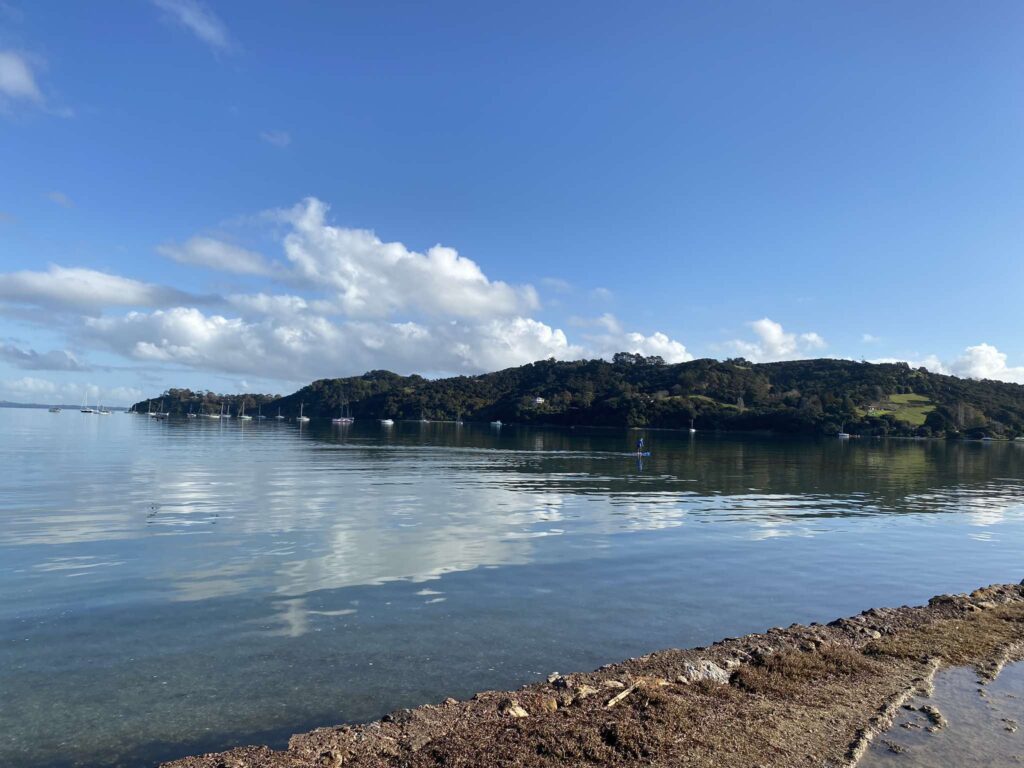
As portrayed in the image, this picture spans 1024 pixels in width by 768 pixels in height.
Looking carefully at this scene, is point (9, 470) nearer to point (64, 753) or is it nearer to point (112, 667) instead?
point (112, 667)

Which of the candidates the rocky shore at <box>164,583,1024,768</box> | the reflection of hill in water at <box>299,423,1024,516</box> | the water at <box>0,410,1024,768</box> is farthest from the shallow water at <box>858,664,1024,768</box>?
the reflection of hill in water at <box>299,423,1024,516</box>

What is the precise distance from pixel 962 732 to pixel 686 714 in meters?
3.98

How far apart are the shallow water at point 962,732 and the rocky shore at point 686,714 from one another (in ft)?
0.87

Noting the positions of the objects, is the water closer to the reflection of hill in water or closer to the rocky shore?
the reflection of hill in water

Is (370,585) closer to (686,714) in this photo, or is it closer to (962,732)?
(686,714)

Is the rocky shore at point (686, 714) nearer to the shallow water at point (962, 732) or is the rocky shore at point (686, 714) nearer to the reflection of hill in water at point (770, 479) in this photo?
the shallow water at point (962, 732)

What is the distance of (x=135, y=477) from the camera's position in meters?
50.1

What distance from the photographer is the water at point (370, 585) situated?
1148cm

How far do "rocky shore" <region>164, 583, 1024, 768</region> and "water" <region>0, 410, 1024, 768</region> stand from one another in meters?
1.54

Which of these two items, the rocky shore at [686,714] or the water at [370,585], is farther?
the water at [370,585]

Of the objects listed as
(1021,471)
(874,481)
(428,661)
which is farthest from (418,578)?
(1021,471)

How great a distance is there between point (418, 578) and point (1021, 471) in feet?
292

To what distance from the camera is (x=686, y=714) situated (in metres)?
9.94

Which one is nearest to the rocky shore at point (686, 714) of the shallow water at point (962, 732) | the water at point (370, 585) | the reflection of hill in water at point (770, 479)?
the shallow water at point (962, 732)
